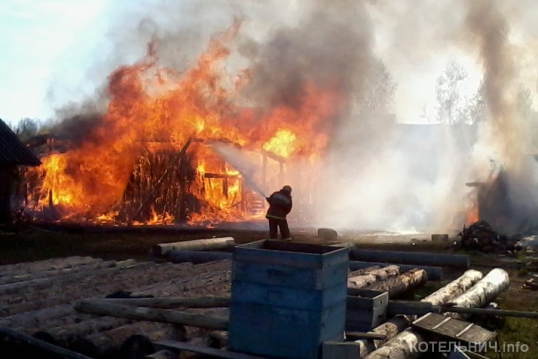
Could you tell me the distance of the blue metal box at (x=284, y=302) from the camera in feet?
17.0

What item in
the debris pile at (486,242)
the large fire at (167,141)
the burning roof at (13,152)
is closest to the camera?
the debris pile at (486,242)

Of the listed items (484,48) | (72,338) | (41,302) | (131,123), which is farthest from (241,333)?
(484,48)

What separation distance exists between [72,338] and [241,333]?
176 centimetres

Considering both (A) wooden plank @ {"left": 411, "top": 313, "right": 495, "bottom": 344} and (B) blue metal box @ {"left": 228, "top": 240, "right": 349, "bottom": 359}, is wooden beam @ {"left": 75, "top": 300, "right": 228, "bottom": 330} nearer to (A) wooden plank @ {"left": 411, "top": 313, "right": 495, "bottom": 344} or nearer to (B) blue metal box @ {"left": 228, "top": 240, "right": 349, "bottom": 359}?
(B) blue metal box @ {"left": 228, "top": 240, "right": 349, "bottom": 359}

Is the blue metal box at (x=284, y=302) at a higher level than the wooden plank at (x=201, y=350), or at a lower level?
higher

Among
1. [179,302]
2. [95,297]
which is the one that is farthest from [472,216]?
[179,302]

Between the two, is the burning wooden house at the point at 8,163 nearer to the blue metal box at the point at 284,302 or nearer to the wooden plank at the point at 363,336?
the wooden plank at the point at 363,336

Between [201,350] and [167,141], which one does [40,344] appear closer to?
[201,350]

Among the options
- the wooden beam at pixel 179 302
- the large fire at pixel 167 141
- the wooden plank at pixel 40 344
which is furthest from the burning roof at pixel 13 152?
the wooden plank at pixel 40 344

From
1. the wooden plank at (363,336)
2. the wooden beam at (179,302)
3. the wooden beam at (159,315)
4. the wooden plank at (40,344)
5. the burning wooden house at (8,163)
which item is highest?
the burning wooden house at (8,163)

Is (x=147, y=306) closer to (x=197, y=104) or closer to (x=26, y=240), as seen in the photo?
(x=26, y=240)

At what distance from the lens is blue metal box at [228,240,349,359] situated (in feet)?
17.0

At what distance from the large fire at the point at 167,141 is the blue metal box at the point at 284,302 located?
2029 centimetres

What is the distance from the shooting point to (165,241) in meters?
19.1
